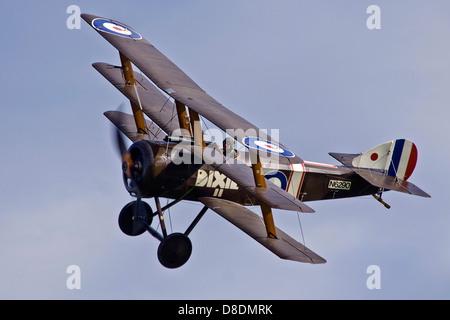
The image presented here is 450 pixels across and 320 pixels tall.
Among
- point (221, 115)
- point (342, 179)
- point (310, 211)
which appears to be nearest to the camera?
point (310, 211)

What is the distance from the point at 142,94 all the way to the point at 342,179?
5.17m

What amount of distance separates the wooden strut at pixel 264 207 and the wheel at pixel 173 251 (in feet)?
5.69

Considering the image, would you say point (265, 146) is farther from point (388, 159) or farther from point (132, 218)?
point (388, 159)

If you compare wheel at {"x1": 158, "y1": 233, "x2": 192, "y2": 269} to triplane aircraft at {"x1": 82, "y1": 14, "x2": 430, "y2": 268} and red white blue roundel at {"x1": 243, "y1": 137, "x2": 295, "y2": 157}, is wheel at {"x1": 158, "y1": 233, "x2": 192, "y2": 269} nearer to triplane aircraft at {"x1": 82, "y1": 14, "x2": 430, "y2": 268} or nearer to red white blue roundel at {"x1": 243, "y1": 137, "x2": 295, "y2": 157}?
triplane aircraft at {"x1": 82, "y1": 14, "x2": 430, "y2": 268}

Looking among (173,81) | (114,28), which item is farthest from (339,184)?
(114,28)

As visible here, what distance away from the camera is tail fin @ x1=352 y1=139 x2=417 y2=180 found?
22031 mm

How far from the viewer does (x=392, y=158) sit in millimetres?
22109

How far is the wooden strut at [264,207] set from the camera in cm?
1792

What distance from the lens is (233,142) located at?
64.2 feet

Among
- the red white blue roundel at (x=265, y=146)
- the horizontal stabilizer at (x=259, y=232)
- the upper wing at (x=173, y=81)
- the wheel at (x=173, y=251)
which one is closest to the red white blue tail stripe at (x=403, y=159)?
the horizontal stabilizer at (x=259, y=232)

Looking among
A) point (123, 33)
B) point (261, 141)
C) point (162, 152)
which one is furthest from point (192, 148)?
point (123, 33)

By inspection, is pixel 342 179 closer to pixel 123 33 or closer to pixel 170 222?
pixel 170 222

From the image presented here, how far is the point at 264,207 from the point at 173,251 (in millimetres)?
2077

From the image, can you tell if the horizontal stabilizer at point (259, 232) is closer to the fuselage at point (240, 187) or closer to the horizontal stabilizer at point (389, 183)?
the fuselage at point (240, 187)
